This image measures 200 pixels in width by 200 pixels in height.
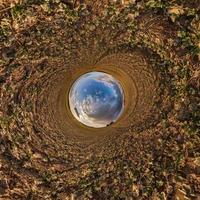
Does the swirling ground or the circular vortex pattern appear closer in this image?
the circular vortex pattern

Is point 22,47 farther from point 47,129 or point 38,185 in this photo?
point 38,185

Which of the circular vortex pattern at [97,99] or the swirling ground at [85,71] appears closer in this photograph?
the circular vortex pattern at [97,99]

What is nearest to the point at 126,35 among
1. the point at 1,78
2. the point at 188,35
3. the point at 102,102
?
the point at 188,35

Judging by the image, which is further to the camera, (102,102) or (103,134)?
(103,134)

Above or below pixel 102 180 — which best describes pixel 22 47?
above
